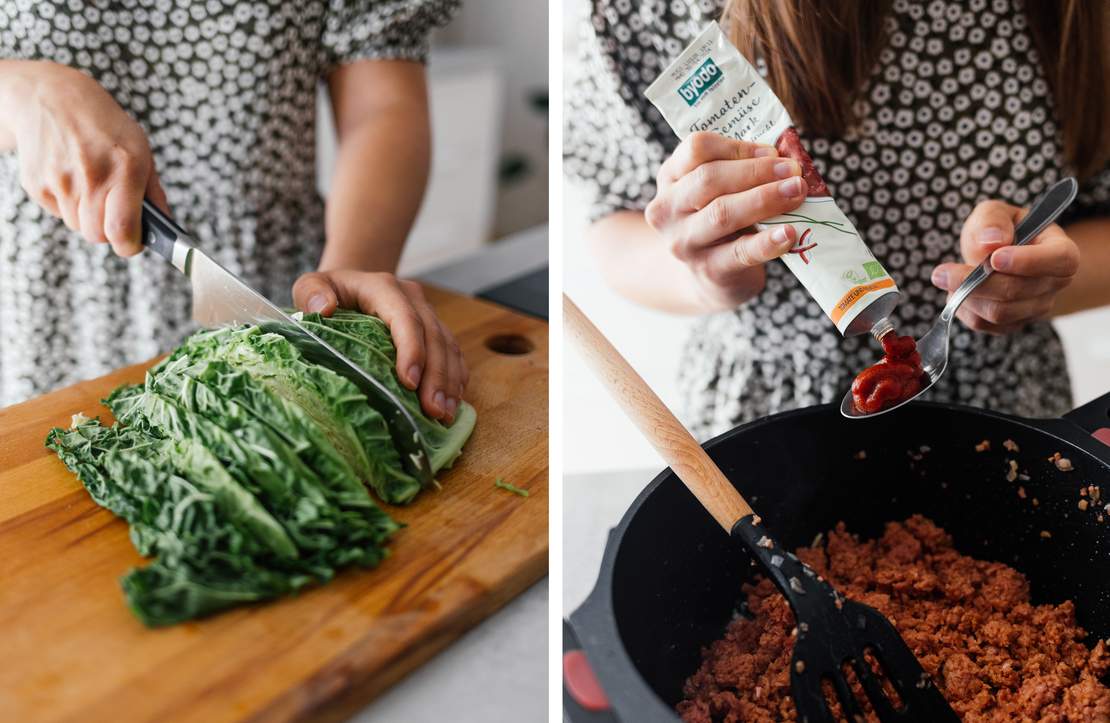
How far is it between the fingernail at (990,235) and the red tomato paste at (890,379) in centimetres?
15

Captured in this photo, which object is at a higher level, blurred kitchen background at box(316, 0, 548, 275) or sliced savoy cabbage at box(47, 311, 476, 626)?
sliced savoy cabbage at box(47, 311, 476, 626)

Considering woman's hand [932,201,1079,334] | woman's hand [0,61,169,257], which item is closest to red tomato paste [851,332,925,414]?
→ woman's hand [932,201,1079,334]

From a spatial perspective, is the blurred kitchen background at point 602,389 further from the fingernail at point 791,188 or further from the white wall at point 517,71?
the white wall at point 517,71

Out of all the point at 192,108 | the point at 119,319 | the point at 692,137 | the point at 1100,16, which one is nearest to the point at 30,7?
the point at 192,108

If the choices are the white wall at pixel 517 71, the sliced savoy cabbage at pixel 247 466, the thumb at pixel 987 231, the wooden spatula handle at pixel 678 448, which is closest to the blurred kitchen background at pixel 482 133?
the white wall at pixel 517 71

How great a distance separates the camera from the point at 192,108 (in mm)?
1360

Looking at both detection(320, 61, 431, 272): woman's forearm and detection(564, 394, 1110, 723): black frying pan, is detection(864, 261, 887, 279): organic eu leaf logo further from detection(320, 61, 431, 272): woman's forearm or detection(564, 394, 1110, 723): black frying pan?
detection(320, 61, 431, 272): woman's forearm

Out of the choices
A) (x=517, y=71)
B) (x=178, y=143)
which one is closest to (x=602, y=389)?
(x=178, y=143)

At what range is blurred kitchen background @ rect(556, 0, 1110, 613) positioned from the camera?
3.88ft

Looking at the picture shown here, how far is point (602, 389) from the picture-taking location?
74.1 inches

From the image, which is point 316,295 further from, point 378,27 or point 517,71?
point 517,71

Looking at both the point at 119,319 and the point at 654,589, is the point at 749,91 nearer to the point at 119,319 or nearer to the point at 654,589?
the point at 654,589

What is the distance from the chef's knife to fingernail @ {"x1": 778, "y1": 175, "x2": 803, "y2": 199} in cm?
44

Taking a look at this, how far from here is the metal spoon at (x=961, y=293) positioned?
38.6 inches
